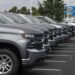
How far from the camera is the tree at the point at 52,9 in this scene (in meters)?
38.9

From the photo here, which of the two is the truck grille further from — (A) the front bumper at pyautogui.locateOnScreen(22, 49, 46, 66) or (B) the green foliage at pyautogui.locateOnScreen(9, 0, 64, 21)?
(B) the green foliage at pyautogui.locateOnScreen(9, 0, 64, 21)

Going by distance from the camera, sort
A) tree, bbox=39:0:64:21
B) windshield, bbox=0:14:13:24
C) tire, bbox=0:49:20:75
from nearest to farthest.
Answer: tire, bbox=0:49:20:75 → windshield, bbox=0:14:13:24 → tree, bbox=39:0:64:21

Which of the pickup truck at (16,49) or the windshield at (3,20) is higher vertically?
the windshield at (3,20)

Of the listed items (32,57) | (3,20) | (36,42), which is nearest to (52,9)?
(3,20)

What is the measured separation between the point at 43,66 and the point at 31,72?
4.05 feet

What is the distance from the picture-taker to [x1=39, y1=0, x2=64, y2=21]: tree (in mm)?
38875

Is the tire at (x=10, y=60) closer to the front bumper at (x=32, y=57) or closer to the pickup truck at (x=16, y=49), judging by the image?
the pickup truck at (x=16, y=49)

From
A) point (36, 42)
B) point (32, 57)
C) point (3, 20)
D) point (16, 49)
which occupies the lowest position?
point (32, 57)

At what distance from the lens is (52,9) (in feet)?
128

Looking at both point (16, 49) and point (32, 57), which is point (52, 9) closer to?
point (16, 49)

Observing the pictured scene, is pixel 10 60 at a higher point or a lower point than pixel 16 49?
lower

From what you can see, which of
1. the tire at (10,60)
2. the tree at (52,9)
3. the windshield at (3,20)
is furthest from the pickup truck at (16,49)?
the tree at (52,9)

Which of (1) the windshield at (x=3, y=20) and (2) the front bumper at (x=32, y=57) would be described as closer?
(2) the front bumper at (x=32, y=57)

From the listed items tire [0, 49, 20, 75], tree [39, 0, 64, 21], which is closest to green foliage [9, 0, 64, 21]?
tree [39, 0, 64, 21]
